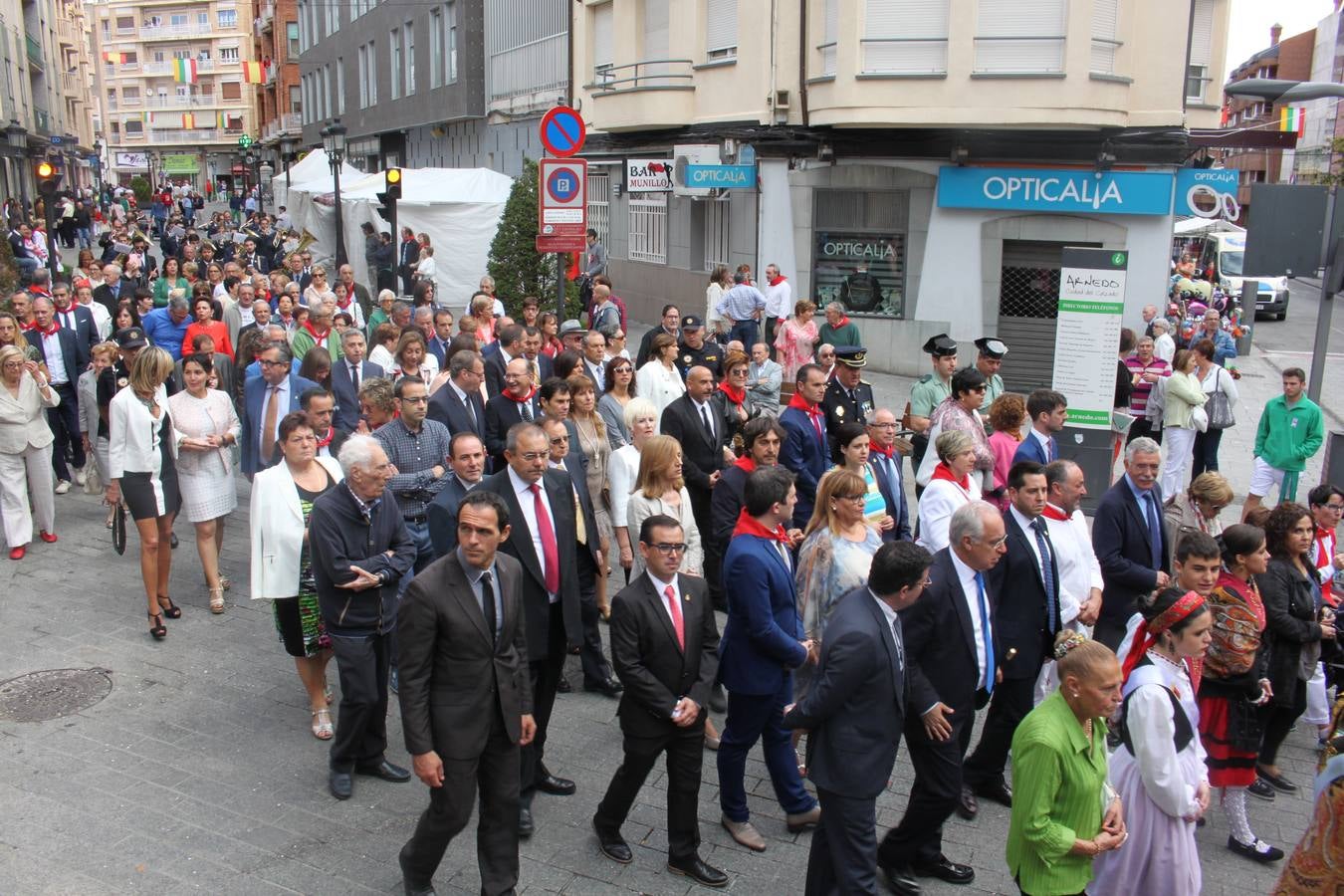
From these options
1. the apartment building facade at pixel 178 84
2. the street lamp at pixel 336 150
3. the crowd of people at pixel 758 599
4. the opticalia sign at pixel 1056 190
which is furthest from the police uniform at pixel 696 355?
the apartment building facade at pixel 178 84

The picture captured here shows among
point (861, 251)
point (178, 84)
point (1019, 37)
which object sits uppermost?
point (178, 84)

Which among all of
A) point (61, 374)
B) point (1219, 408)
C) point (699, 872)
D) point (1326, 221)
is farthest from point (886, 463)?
point (61, 374)

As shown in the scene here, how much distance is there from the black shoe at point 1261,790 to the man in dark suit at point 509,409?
5.03 meters

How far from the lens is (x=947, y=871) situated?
16.6 feet

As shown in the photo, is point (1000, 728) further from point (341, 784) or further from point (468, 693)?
point (341, 784)

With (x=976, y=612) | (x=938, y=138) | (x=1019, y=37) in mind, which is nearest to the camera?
(x=976, y=612)

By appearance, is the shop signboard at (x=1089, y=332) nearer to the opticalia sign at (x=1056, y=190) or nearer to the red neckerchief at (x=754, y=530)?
the red neckerchief at (x=754, y=530)

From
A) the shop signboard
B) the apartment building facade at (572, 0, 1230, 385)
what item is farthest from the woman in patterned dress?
the apartment building facade at (572, 0, 1230, 385)

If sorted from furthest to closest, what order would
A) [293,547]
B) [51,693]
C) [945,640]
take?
1. [51,693]
2. [293,547]
3. [945,640]

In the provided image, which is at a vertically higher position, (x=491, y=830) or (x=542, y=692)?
(x=542, y=692)

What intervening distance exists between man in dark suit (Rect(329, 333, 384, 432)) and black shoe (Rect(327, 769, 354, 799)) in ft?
12.7

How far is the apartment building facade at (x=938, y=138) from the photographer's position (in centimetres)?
1692

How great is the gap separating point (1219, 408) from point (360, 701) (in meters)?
9.22

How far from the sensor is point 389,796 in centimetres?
571
